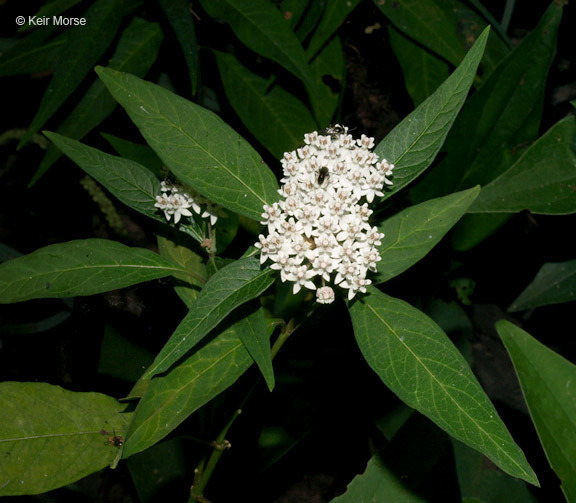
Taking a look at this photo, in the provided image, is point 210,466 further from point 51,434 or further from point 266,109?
point 266,109

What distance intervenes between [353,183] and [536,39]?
105cm

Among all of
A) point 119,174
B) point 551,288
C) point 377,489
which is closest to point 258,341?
point 119,174

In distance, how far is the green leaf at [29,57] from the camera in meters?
1.67

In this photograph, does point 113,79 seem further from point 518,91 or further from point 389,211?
point 518,91

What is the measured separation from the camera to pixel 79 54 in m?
1.48

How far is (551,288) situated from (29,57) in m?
1.85

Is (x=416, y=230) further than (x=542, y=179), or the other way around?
(x=542, y=179)

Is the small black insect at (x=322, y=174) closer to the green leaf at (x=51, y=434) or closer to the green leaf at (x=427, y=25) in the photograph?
the green leaf at (x=51, y=434)

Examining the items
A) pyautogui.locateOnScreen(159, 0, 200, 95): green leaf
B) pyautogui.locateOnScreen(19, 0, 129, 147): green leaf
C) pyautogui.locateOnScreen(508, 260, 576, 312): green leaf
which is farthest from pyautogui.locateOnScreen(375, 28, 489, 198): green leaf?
pyautogui.locateOnScreen(508, 260, 576, 312): green leaf

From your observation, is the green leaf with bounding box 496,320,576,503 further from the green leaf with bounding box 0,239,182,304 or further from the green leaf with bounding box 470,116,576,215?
the green leaf with bounding box 0,239,182,304

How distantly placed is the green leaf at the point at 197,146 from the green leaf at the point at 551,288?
116 centimetres

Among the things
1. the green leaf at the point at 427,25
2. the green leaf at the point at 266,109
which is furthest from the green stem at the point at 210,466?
the green leaf at the point at 427,25

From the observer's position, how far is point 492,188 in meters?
1.73

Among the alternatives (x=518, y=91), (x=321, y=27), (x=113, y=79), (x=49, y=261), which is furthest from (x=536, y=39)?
(x=49, y=261)
